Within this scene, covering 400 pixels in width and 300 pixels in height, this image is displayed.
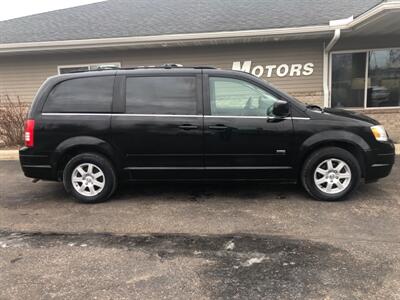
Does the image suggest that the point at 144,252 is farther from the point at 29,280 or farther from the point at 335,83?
the point at 335,83

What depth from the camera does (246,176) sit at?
5402 mm

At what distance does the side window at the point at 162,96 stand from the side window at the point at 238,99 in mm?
285

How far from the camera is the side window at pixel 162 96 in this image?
533 centimetres

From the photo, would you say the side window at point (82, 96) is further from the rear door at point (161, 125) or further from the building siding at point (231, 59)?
the building siding at point (231, 59)

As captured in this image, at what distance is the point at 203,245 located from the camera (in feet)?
13.3

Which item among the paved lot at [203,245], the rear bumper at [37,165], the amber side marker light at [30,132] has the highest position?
the amber side marker light at [30,132]

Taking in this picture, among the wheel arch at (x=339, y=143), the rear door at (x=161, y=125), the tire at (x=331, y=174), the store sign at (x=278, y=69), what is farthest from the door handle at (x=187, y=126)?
the store sign at (x=278, y=69)

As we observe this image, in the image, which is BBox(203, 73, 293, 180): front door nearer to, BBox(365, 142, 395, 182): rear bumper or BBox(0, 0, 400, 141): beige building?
BBox(365, 142, 395, 182): rear bumper

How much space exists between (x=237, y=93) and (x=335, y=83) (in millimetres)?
6135

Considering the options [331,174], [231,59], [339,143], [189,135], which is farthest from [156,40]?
[331,174]

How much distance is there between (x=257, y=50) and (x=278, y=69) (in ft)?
2.47

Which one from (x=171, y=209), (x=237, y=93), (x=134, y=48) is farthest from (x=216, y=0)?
(x=171, y=209)

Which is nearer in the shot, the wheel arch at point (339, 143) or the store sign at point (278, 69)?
the wheel arch at point (339, 143)

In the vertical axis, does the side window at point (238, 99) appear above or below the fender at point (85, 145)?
above
